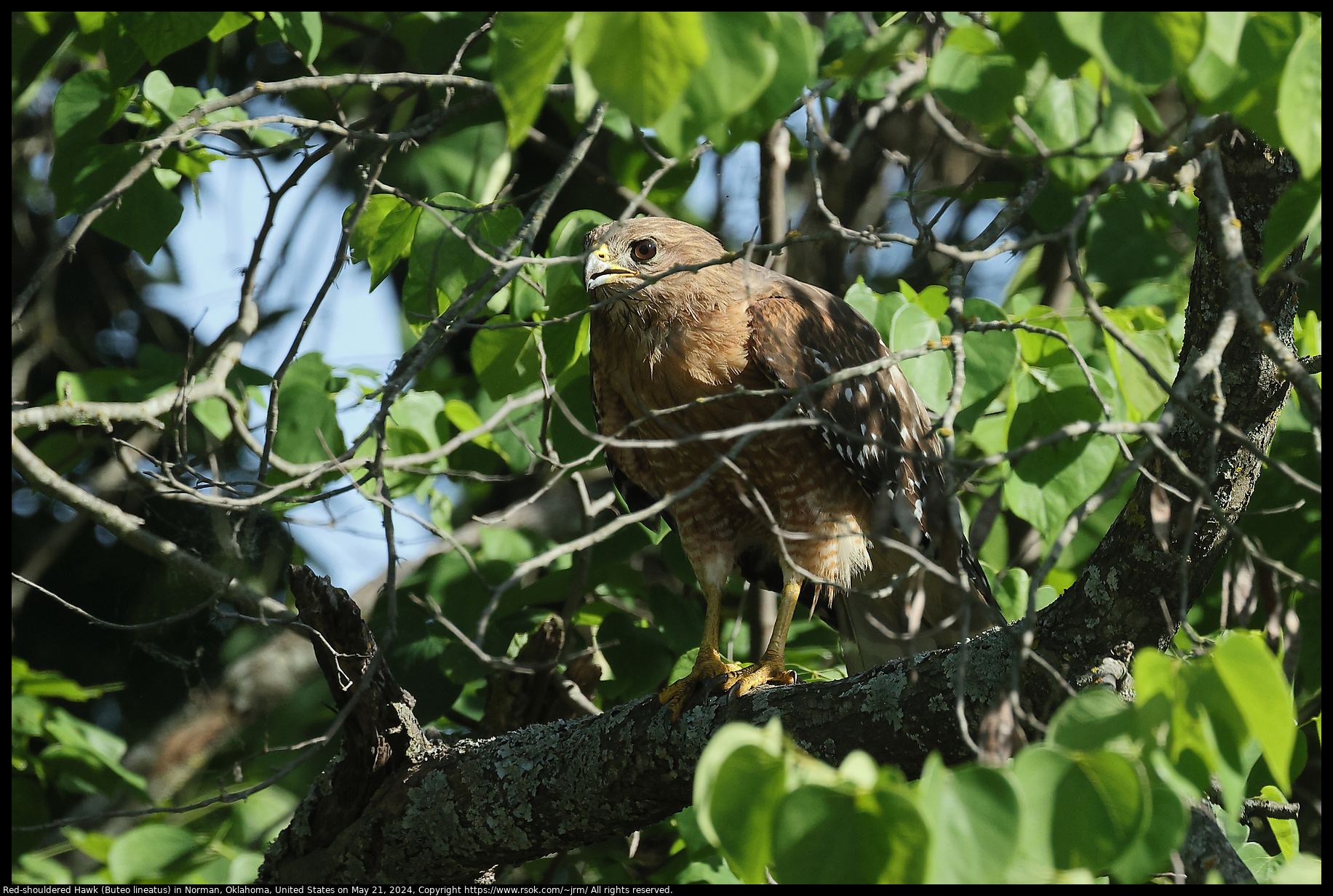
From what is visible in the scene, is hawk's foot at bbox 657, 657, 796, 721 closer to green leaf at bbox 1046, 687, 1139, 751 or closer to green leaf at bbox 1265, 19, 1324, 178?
green leaf at bbox 1046, 687, 1139, 751

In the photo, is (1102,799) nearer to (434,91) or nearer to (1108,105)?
(1108,105)

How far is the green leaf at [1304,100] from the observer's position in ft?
3.53

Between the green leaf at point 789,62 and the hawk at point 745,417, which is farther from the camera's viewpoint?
the hawk at point 745,417

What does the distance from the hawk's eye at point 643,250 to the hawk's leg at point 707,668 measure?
1087mm

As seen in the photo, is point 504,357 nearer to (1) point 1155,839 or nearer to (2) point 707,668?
(2) point 707,668

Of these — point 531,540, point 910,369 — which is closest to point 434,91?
point 531,540

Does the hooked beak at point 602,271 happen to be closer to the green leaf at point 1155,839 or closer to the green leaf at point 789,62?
the green leaf at point 789,62

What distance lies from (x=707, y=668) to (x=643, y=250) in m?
1.33

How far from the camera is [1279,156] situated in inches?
81.7

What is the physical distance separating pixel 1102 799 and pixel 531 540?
2615 millimetres

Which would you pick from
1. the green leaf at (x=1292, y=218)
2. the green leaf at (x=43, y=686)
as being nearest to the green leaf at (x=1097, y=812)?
the green leaf at (x=1292, y=218)

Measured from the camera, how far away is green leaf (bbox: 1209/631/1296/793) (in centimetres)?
103

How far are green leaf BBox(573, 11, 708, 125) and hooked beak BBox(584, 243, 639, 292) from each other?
1.74m

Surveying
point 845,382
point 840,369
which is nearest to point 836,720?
point 845,382
